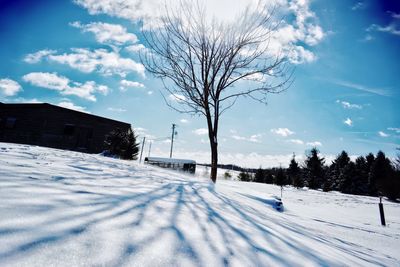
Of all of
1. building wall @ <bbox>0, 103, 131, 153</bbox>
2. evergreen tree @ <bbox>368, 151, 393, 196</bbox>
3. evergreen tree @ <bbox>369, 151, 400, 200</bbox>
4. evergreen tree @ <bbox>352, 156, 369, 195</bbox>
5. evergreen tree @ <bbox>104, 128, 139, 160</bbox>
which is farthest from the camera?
evergreen tree @ <bbox>352, 156, 369, 195</bbox>

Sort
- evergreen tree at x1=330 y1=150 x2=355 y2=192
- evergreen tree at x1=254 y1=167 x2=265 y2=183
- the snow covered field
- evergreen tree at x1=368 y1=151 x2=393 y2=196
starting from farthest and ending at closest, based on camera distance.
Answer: evergreen tree at x1=254 y1=167 x2=265 y2=183 < evergreen tree at x1=330 y1=150 x2=355 y2=192 < evergreen tree at x1=368 y1=151 x2=393 y2=196 < the snow covered field

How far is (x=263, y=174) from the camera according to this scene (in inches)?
1571

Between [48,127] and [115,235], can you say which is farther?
[48,127]

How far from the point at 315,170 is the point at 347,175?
472 cm

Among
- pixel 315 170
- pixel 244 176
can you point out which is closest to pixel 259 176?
pixel 244 176

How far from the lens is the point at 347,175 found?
32000 millimetres

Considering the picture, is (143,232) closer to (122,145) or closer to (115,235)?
(115,235)

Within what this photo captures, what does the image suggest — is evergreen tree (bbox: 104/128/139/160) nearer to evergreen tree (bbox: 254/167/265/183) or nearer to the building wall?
the building wall

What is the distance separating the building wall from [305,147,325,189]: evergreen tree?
34.8m

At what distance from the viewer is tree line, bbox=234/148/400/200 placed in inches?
989

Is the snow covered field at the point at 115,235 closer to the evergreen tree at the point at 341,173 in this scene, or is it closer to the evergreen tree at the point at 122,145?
the evergreen tree at the point at 122,145

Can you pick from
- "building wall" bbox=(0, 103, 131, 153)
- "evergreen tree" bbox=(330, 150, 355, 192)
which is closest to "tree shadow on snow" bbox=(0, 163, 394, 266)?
"building wall" bbox=(0, 103, 131, 153)

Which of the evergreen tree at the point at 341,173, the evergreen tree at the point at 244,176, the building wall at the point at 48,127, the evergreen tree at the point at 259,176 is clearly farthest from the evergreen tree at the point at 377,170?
the building wall at the point at 48,127

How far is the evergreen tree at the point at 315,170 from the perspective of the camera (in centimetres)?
3519
